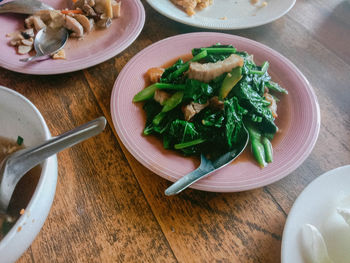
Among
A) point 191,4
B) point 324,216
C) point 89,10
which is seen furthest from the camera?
point 191,4

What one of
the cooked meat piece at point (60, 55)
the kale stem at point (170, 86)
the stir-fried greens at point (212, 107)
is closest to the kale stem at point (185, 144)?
the stir-fried greens at point (212, 107)

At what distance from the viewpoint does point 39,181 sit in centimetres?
61

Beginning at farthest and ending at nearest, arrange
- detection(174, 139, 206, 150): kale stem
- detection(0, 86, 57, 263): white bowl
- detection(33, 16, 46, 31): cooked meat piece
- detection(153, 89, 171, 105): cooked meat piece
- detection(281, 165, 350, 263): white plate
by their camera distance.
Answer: detection(33, 16, 46, 31): cooked meat piece < detection(153, 89, 171, 105): cooked meat piece < detection(174, 139, 206, 150): kale stem < detection(281, 165, 350, 263): white plate < detection(0, 86, 57, 263): white bowl

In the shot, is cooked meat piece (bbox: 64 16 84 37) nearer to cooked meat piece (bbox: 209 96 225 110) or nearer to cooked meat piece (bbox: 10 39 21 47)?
cooked meat piece (bbox: 10 39 21 47)

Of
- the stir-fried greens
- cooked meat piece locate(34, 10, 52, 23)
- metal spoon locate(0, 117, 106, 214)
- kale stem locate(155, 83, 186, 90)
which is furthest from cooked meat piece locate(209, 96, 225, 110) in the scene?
cooked meat piece locate(34, 10, 52, 23)

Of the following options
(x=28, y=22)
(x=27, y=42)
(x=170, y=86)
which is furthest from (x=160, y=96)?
(x=28, y=22)

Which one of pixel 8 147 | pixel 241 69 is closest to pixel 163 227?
pixel 8 147

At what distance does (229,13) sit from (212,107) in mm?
754

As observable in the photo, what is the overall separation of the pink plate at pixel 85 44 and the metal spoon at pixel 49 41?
0.10ft

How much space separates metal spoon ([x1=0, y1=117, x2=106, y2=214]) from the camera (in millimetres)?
596

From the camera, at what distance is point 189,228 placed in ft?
2.65

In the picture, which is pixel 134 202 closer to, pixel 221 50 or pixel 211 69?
pixel 211 69

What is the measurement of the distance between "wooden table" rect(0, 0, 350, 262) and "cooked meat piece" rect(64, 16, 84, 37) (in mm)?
212

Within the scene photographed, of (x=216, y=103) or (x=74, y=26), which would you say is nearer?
(x=216, y=103)
